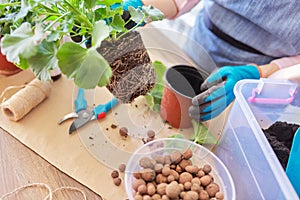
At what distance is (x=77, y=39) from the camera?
45cm

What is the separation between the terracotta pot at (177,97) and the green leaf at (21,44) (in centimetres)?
23

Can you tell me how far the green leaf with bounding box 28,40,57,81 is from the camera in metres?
0.35

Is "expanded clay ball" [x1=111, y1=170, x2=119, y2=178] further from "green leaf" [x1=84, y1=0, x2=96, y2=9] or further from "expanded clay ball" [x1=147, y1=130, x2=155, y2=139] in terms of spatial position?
"green leaf" [x1=84, y1=0, x2=96, y2=9]

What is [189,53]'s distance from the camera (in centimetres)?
62

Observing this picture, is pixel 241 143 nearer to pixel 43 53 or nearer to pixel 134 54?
pixel 134 54

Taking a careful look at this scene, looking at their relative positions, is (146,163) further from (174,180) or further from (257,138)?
(257,138)

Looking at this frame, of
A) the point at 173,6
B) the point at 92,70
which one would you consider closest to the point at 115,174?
the point at 92,70

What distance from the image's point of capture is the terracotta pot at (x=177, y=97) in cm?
52

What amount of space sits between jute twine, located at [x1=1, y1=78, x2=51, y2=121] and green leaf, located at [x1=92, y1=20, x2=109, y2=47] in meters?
0.27

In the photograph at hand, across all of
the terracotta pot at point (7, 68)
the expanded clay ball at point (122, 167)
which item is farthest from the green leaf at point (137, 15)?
the terracotta pot at point (7, 68)

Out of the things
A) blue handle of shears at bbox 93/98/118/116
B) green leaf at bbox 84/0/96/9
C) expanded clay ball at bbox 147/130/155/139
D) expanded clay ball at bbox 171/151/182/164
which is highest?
green leaf at bbox 84/0/96/9

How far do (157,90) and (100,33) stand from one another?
18cm

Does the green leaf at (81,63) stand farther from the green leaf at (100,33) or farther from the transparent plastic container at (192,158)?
the transparent plastic container at (192,158)

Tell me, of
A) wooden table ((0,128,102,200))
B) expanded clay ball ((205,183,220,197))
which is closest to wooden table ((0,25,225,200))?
wooden table ((0,128,102,200))
